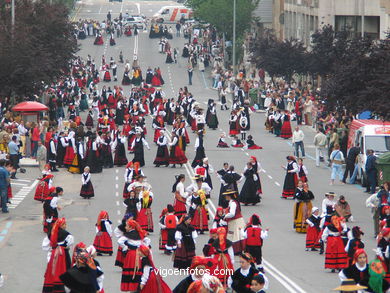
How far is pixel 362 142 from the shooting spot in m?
38.6

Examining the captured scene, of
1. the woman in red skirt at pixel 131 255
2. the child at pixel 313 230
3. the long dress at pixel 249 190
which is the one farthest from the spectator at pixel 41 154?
the woman in red skirt at pixel 131 255

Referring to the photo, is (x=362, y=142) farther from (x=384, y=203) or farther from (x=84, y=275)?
(x=84, y=275)

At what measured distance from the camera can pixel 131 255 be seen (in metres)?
21.3

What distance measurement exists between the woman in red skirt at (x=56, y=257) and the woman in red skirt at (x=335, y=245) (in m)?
5.50

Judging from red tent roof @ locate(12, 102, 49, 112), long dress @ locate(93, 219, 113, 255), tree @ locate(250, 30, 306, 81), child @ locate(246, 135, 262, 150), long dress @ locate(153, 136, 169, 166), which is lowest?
child @ locate(246, 135, 262, 150)

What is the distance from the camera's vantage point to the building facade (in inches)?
2549

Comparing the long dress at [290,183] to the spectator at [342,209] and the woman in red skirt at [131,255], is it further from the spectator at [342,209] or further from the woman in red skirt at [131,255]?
the woman in red skirt at [131,255]

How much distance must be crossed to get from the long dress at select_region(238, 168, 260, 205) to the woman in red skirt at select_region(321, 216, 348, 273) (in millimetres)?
9681

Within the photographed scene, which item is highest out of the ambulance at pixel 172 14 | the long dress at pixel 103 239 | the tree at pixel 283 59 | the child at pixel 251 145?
the ambulance at pixel 172 14

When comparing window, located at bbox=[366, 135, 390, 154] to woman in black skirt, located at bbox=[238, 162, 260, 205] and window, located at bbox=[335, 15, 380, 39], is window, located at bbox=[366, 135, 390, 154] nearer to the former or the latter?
woman in black skirt, located at bbox=[238, 162, 260, 205]

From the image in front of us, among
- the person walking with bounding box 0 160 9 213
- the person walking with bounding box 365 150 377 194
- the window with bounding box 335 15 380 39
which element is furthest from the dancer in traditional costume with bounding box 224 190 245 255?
the window with bounding box 335 15 380 39

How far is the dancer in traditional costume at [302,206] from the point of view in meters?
29.1


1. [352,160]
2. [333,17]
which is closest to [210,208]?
[352,160]

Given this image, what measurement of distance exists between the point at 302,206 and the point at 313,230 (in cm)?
255
